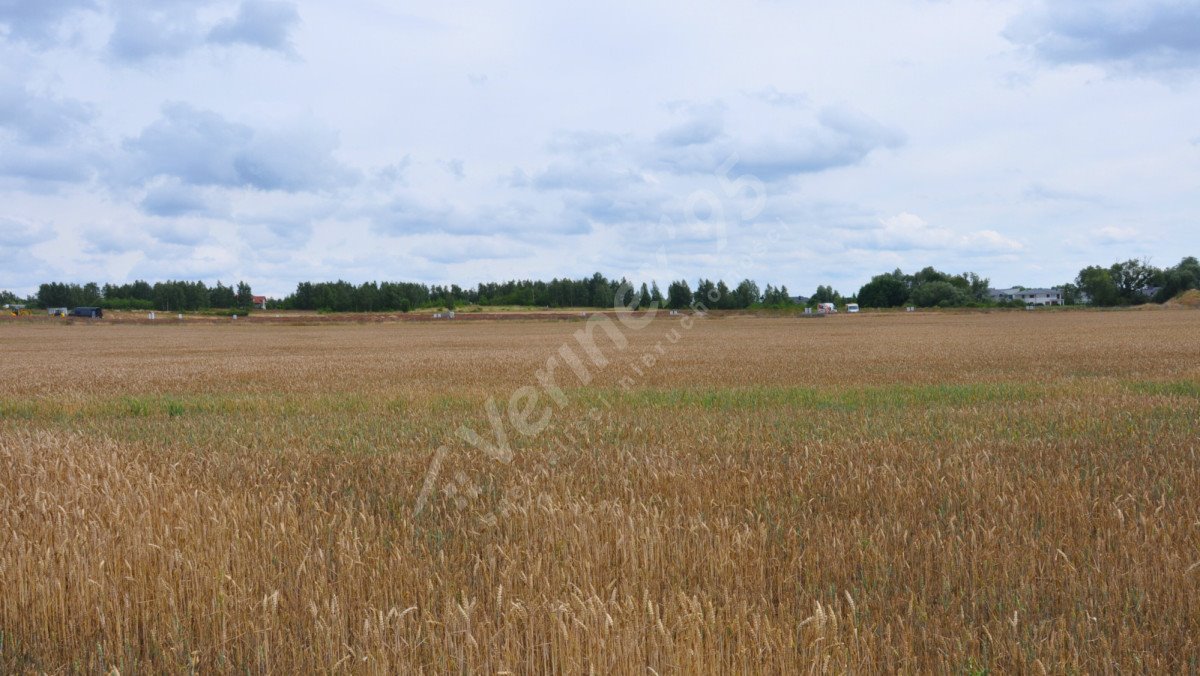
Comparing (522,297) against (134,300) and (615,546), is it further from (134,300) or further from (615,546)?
(615,546)

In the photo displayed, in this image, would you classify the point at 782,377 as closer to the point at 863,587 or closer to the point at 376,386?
the point at 376,386

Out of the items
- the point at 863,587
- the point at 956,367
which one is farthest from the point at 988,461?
the point at 956,367

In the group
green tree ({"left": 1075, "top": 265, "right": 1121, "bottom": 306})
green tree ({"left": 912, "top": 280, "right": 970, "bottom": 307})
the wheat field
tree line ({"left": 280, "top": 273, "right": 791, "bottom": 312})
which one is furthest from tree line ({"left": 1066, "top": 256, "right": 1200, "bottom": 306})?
the wheat field

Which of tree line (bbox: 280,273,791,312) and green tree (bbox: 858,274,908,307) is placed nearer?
tree line (bbox: 280,273,791,312)

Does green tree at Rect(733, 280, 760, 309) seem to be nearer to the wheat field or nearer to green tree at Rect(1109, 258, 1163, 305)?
green tree at Rect(1109, 258, 1163, 305)

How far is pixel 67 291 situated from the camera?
18175cm

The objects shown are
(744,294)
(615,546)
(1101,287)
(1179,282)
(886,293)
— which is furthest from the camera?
(886,293)

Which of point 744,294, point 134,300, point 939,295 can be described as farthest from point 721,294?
point 134,300

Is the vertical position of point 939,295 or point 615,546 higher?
point 939,295

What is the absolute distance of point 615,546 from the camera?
523 cm

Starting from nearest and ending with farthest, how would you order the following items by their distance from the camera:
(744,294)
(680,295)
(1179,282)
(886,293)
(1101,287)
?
(680,295)
(744,294)
(1179,282)
(1101,287)
(886,293)

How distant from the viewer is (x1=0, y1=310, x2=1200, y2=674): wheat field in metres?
3.90

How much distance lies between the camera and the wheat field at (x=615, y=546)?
3.90 meters

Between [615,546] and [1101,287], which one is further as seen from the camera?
[1101,287]
